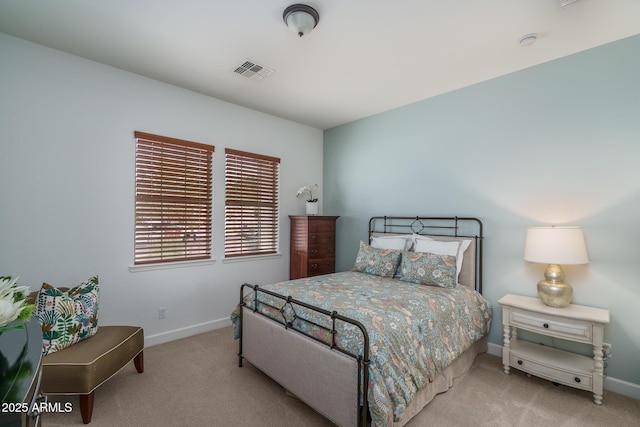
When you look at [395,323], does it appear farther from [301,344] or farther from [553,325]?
[553,325]

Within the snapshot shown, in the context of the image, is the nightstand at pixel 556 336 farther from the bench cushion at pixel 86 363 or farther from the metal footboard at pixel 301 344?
the bench cushion at pixel 86 363

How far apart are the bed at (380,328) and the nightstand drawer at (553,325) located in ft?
1.22

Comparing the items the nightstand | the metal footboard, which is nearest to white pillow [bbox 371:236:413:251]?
the nightstand

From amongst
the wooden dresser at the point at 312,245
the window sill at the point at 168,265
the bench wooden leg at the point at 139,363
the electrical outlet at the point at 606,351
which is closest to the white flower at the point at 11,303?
the bench wooden leg at the point at 139,363

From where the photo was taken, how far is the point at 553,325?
2512mm

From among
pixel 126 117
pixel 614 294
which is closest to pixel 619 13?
pixel 614 294

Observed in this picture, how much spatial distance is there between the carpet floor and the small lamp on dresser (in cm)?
79

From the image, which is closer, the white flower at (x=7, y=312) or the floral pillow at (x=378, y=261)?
the white flower at (x=7, y=312)

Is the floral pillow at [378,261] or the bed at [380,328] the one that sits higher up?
the floral pillow at [378,261]

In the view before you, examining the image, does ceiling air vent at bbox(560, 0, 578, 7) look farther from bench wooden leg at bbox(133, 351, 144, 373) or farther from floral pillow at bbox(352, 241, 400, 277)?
bench wooden leg at bbox(133, 351, 144, 373)

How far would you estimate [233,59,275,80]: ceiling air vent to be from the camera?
2956mm

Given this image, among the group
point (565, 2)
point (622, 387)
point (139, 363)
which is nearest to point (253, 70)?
point (565, 2)

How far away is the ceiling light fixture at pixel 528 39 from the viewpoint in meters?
2.47

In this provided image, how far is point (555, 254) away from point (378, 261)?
165cm
